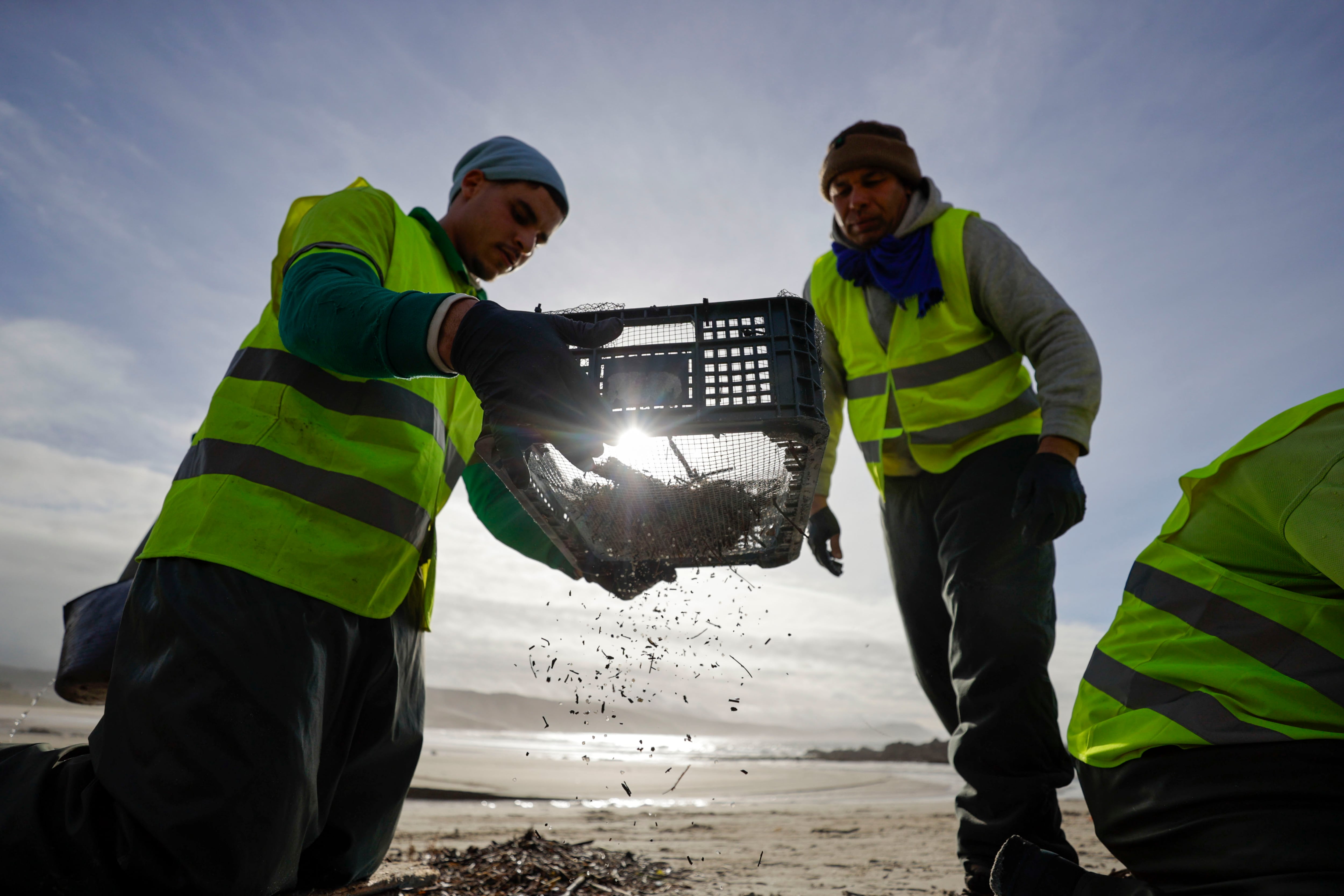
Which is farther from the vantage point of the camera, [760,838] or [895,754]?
[895,754]

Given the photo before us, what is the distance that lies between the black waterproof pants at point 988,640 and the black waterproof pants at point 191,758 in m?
1.73

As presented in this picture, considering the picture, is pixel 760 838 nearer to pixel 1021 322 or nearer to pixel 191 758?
pixel 1021 322

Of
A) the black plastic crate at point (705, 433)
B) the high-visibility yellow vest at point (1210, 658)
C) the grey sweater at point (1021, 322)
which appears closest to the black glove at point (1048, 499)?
the grey sweater at point (1021, 322)

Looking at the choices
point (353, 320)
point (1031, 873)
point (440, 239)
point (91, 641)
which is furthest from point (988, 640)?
point (91, 641)

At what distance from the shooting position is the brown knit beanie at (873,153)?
8.71 ft

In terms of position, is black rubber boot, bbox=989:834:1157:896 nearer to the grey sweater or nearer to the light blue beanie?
the grey sweater

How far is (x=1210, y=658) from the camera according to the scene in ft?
4.31

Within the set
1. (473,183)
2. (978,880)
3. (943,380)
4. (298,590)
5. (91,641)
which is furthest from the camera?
(943,380)

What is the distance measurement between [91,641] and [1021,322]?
279 cm

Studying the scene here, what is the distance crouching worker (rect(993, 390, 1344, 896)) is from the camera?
121 cm

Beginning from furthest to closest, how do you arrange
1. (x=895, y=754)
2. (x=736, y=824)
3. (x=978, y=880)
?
1. (x=895, y=754)
2. (x=736, y=824)
3. (x=978, y=880)

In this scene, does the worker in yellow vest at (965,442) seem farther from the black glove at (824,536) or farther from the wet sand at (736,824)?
the wet sand at (736,824)

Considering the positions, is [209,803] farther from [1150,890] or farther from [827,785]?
[827,785]

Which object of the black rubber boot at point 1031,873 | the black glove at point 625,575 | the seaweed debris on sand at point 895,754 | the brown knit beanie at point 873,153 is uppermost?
the brown knit beanie at point 873,153
